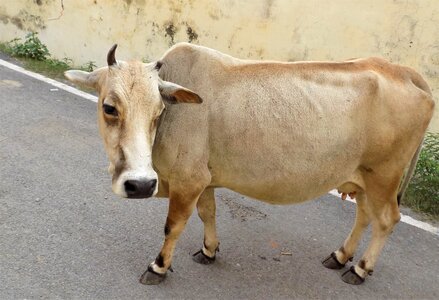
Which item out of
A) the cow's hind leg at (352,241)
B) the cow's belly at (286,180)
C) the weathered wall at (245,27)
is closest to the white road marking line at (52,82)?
the weathered wall at (245,27)

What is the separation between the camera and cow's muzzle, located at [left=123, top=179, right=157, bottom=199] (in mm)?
2805

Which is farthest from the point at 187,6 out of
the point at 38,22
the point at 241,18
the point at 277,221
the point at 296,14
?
the point at 277,221

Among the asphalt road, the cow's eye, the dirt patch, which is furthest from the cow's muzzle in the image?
the dirt patch

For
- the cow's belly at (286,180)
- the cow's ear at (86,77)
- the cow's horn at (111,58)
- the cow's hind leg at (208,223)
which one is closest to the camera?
the cow's horn at (111,58)

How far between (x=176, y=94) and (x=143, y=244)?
4.78 feet

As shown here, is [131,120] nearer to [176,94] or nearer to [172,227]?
[176,94]

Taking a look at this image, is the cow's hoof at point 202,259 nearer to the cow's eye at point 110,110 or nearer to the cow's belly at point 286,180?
the cow's belly at point 286,180

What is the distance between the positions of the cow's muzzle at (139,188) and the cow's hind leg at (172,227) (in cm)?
56

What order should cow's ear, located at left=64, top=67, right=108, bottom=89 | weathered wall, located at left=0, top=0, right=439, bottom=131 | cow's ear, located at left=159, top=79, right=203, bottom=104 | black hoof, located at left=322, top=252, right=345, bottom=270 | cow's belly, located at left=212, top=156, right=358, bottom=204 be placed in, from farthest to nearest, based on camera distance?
weathered wall, located at left=0, top=0, right=439, bottom=131 → black hoof, located at left=322, top=252, right=345, bottom=270 → cow's belly, located at left=212, top=156, right=358, bottom=204 → cow's ear, located at left=64, top=67, right=108, bottom=89 → cow's ear, located at left=159, top=79, right=203, bottom=104

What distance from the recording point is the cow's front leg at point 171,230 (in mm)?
3436

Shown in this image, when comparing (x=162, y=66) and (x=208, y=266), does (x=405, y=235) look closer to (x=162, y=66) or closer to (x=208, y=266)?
(x=208, y=266)

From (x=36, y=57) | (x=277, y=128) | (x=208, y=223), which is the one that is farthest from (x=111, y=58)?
(x=36, y=57)

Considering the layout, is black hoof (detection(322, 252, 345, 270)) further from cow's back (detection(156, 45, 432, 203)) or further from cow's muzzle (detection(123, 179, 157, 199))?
cow's muzzle (detection(123, 179, 157, 199))

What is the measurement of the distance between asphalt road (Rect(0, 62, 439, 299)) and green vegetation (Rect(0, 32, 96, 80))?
2616 millimetres
